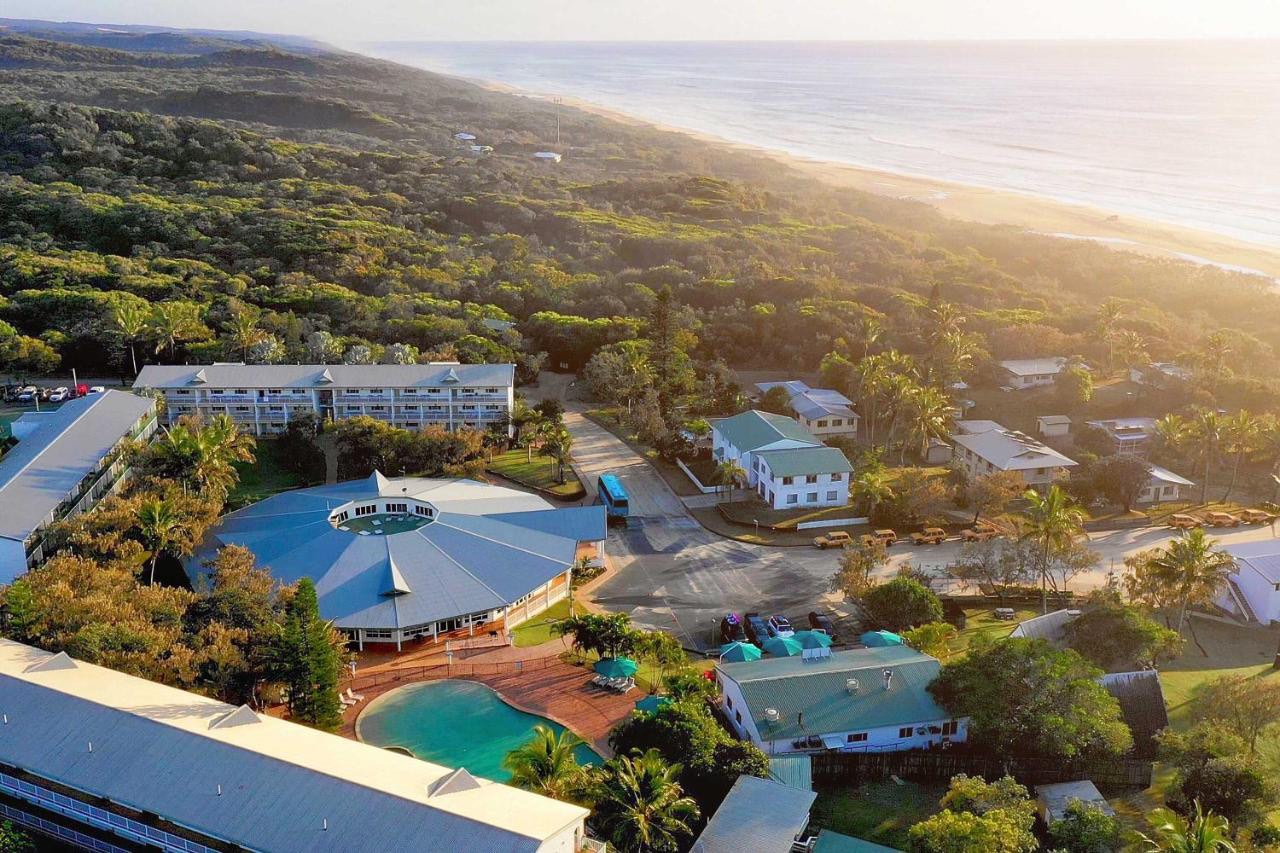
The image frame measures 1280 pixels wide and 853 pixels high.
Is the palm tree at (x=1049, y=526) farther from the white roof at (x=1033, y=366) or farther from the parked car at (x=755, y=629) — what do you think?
the white roof at (x=1033, y=366)

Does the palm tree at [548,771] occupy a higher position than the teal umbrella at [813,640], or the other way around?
the palm tree at [548,771]

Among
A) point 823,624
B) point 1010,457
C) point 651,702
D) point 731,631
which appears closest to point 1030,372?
point 1010,457

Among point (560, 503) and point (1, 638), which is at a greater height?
point (1, 638)

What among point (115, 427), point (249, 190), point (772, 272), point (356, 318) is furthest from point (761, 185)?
point (115, 427)

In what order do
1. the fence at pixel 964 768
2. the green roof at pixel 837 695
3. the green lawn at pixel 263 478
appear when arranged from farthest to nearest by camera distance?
the green lawn at pixel 263 478 < the green roof at pixel 837 695 < the fence at pixel 964 768

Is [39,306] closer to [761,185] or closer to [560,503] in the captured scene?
[560,503]

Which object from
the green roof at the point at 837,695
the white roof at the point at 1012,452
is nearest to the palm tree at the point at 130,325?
the green roof at the point at 837,695

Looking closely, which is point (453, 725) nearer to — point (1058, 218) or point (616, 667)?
point (616, 667)
